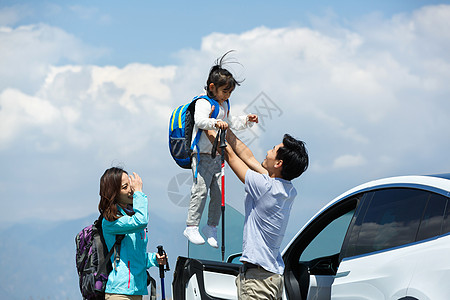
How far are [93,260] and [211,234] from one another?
1.36 metres

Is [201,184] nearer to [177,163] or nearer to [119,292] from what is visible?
[177,163]

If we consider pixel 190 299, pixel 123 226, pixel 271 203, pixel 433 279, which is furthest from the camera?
pixel 190 299

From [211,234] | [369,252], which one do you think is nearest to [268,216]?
[369,252]

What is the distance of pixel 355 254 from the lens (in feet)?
13.2

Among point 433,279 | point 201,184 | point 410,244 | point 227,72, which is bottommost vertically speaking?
point 433,279

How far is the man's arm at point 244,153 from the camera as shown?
179 inches

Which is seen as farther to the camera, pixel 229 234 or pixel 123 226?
pixel 229 234

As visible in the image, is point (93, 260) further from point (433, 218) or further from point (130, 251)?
point (433, 218)

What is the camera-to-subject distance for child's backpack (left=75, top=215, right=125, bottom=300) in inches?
170

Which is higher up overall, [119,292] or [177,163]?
[177,163]

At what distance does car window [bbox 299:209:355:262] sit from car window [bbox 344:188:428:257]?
410mm

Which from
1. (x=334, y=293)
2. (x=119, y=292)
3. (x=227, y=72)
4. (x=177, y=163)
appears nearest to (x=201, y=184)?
(x=177, y=163)

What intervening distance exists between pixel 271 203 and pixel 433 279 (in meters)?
1.13

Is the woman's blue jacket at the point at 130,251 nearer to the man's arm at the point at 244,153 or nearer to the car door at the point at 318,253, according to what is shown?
the man's arm at the point at 244,153
